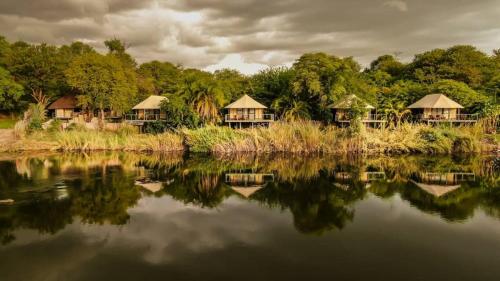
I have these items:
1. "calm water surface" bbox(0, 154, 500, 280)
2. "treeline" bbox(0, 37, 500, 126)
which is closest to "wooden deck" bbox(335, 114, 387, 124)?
"treeline" bbox(0, 37, 500, 126)

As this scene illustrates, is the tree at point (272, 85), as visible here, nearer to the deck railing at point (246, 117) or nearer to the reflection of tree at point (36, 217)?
the deck railing at point (246, 117)

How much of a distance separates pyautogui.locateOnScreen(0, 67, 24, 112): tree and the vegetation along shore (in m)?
0.16

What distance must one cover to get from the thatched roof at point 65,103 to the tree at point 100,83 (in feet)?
12.3

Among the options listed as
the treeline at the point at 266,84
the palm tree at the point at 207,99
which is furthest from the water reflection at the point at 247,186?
the treeline at the point at 266,84

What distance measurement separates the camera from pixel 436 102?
3866cm

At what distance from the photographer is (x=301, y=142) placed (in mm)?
29156

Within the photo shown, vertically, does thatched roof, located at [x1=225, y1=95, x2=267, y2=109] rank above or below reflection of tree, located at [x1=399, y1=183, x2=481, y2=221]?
above

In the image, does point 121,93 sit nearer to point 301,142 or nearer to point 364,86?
point 301,142

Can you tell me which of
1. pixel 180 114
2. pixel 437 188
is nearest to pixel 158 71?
pixel 180 114

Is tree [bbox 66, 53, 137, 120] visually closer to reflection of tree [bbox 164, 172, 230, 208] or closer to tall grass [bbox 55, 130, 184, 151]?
tall grass [bbox 55, 130, 184, 151]

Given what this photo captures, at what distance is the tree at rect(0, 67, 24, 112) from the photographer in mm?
45625

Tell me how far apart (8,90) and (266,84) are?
3343cm

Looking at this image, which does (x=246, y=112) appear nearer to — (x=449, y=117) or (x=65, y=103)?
(x=449, y=117)

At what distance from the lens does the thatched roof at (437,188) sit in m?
15.7
